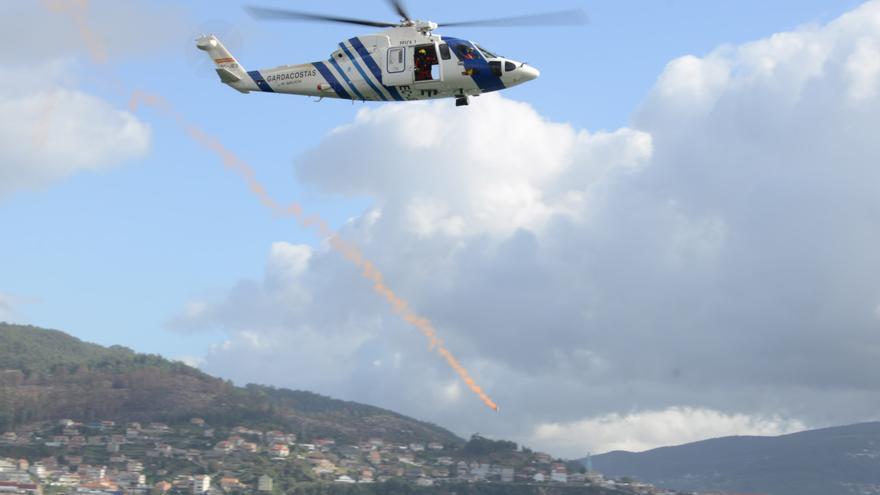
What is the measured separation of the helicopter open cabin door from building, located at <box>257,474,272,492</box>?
130121mm

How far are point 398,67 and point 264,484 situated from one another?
131729mm

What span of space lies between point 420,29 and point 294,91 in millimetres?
8814

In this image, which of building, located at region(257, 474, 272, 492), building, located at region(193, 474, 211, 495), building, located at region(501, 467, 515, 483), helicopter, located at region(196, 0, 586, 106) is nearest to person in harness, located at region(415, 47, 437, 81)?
helicopter, located at region(196, 0, 586, 106)

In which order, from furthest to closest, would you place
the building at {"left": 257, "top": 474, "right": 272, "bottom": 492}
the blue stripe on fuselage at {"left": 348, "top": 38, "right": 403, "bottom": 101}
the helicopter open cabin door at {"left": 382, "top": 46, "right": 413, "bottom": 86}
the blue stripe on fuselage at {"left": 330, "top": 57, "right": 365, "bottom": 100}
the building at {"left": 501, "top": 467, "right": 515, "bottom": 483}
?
the building at {"left": 501, "top": 467, "right": 515, "bottom": 483}, the building at {"left": 257, "top": 474, "right": 272, "bottom": 492}, the blue stripe on fuselage at {"left": 330, "top": 57, "right": 365, "bottom": 100}, the blue stripe on fuselage at {"left": 348, "top": 38, "right": 403, "bottom": 101}, the helicopter open cabin door at {"left": 382, "top": 46, "right": 413, "bottom": 86}

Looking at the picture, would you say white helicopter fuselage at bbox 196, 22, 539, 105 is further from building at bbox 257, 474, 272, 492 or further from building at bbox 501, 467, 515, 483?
building at bbox 501, 467, 515, 483

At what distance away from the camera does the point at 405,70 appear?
65.9 m

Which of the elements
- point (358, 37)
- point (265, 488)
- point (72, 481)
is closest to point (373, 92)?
point (358, 37)

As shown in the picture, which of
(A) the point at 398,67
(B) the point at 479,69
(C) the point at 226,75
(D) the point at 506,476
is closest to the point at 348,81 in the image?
(A) the point at 398,67

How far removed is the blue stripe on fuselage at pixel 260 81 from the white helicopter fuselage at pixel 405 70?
130cm

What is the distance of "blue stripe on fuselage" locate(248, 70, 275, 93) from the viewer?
7181 cm

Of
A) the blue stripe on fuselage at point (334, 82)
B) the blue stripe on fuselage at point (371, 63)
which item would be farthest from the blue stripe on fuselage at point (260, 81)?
the blue stripe on fuselage at point (371, 63)

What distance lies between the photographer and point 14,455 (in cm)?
19900

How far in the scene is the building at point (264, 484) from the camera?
18588 cm

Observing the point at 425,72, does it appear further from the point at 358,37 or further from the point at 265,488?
the point at 265,488
